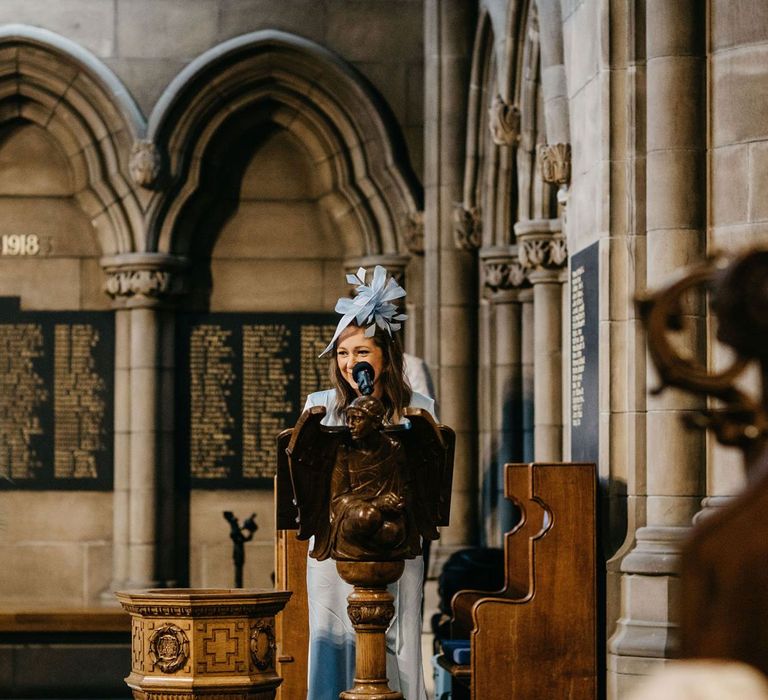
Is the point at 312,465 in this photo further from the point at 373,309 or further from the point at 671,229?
the point at 671,229

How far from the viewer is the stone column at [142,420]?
1150 cm

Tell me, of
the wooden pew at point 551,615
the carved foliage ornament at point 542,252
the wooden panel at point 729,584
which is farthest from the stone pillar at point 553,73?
the wooden panel at point 729,584

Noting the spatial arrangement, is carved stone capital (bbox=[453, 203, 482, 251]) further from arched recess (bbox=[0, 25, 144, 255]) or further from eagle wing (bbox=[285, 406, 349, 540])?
eagle wing (bbox=[285, 406, 349, 540])

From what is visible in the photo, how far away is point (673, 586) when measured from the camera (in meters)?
6.21

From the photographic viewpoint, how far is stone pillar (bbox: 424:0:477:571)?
11.1 metres

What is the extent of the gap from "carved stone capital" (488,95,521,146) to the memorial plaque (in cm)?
236

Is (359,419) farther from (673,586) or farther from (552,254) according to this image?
(552,254)

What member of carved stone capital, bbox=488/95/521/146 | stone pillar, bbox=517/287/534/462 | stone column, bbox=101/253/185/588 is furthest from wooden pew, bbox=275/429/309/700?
stone column, bbox=101/253/185/588

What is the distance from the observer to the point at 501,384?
35.6 feet

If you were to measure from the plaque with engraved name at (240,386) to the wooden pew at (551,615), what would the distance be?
18.0 ft

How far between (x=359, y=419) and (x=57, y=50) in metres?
7.30

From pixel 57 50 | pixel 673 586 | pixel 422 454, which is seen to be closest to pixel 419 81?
pixel 57 50

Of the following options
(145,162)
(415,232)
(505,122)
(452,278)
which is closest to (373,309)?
(505,122)

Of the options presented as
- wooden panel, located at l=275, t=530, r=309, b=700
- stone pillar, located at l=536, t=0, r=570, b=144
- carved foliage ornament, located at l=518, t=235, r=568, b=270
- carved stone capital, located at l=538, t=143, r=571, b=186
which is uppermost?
stone pillar, located at l=536, t=0, r=570, b=144
